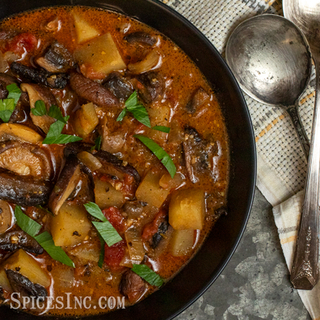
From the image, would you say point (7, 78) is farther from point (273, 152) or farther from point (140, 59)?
point (273, 152)

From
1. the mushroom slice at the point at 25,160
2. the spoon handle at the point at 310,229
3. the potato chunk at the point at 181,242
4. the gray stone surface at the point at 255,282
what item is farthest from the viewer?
the gray stone surface at the point at 255,282

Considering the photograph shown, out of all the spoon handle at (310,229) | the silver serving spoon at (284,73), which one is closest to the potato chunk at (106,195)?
the silver serving spoon at (284,73)

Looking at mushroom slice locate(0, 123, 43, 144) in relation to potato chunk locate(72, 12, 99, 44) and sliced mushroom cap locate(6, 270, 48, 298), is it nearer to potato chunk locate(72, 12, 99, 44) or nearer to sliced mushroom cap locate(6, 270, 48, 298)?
potato chunk locate(72, 12, 99, 44)

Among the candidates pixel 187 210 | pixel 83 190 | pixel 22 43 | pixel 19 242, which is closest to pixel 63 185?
pixel 83 190

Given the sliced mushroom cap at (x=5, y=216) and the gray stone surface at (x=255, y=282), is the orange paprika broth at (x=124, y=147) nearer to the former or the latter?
the sliced mushroom cap at (x=5, y=216)

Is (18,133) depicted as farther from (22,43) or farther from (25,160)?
(22,43)

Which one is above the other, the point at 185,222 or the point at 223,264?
the point at 185,222

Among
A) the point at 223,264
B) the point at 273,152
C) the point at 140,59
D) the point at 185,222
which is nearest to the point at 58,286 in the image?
the point at 185,222

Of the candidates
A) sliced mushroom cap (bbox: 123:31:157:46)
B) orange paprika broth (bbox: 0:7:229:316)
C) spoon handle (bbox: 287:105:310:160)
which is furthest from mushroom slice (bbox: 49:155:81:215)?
A: spoon handle (bbox: 287:105:310:160)
